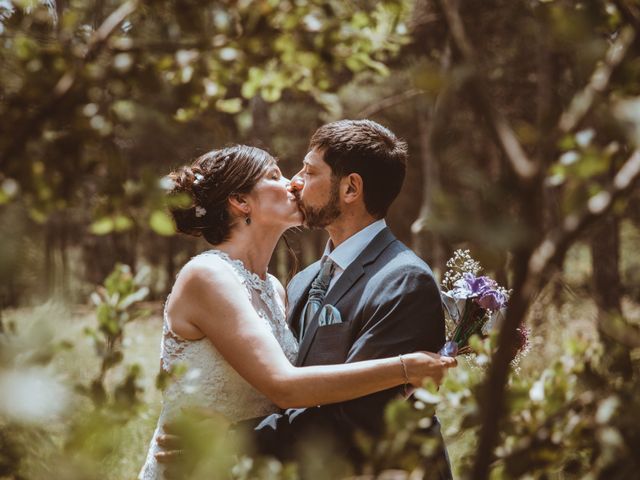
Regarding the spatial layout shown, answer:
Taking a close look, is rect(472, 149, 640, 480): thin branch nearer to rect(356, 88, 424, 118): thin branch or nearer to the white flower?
the white flower

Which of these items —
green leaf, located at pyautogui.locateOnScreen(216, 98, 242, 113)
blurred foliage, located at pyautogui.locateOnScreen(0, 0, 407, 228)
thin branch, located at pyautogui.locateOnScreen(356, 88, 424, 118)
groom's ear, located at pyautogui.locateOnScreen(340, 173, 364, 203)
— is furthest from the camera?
thin branch, located at pyautogui.locateOnScreen(356, 88, 424, 118)

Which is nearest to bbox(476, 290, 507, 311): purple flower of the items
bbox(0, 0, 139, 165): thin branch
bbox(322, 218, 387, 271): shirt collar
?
bbox(322, 218, 387, 271): shirt collar

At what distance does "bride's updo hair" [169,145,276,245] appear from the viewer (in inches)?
143

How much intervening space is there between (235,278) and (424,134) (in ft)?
42.5

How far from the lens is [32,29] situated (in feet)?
5.39

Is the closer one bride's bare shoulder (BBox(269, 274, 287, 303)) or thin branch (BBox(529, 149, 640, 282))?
thin branch (BBox(529, 149, 640, 282))

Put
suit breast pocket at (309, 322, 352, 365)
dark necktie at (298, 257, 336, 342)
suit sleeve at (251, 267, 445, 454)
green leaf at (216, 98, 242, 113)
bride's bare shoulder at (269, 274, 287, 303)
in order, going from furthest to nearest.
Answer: bride's bare shoulder at (269, 274, 287, 303) → dark necktie at (298, 257, 336, 342) → suit breast pocket at (309, 322, 352, 365) → suit sleeve at (251, 267, 445, 454) → green leaf at (216, 98, 242, 113)

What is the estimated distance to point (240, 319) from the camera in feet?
9.56

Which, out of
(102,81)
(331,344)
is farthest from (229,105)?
(102,81)

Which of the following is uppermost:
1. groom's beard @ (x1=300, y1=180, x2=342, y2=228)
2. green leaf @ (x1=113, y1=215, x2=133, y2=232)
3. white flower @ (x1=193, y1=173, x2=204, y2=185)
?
green leaf @ (x1=113, y1=215, x2=133, y2=232)

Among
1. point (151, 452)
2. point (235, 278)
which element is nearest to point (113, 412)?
point (235, 278)

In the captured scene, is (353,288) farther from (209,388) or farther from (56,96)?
(56,96)

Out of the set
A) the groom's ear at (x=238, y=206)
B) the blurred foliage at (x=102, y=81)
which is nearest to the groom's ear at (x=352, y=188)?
the groom's ear at (x=238, y=206)

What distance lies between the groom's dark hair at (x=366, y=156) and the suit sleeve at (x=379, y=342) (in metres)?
0.77
